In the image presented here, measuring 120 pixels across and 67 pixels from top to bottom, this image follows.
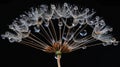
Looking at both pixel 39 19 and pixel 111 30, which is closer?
pixel 39 19

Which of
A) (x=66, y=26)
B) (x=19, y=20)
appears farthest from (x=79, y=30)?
(x=19, y=20)

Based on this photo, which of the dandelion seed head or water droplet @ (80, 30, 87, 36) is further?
water droplet @ (80, 30, 87, 36)

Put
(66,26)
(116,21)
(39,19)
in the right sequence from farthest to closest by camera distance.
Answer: (116,21)
(66,26)
(39,19)

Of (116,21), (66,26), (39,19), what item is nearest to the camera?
(39,19)

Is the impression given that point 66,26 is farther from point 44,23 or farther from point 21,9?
point 21,9

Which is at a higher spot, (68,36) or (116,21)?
(116,21)

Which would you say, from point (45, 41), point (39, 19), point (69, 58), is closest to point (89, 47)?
point (69, 58)

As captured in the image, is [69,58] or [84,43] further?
[69,58]

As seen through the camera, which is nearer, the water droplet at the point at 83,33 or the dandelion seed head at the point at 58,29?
the dandelion seed head at the point at 58,29

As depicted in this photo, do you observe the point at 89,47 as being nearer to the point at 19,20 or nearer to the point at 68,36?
the point at 68,36
